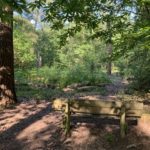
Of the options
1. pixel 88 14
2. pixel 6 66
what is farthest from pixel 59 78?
pixel 88 14

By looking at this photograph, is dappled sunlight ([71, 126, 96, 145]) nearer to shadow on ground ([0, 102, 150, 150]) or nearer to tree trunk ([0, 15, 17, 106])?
shadow on ground ([0, 102, 150, 150])

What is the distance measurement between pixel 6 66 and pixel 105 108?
4.58 m

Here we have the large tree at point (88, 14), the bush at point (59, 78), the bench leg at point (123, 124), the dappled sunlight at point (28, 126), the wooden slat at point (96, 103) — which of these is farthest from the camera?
the bush at point (59, 78)

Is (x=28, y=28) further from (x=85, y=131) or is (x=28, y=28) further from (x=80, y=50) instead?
(x=85, y=131)

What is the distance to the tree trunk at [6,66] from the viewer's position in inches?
474

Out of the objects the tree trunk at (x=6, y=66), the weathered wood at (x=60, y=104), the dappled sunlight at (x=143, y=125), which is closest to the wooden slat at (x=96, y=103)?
the weathered wood at (x=60, y=104)

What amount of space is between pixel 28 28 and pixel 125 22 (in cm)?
3684

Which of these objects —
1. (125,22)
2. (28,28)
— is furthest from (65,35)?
(28,28)

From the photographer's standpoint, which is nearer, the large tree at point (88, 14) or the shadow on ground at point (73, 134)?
the shadow on ground at point (73, 134)

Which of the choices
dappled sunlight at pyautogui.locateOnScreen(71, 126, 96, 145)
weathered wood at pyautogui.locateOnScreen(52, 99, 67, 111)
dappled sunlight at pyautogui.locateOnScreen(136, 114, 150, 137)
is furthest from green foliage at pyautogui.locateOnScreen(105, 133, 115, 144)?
weathered wood at pyautogui.locateOnScreen(52, 99, 67, 111)

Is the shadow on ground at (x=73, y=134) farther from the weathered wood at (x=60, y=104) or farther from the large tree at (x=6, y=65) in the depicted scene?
the large tree at (x=6, y=65)

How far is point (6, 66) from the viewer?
479 inches

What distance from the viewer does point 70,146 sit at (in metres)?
8.46

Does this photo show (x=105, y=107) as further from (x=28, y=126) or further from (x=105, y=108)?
(x=28, y=126)
